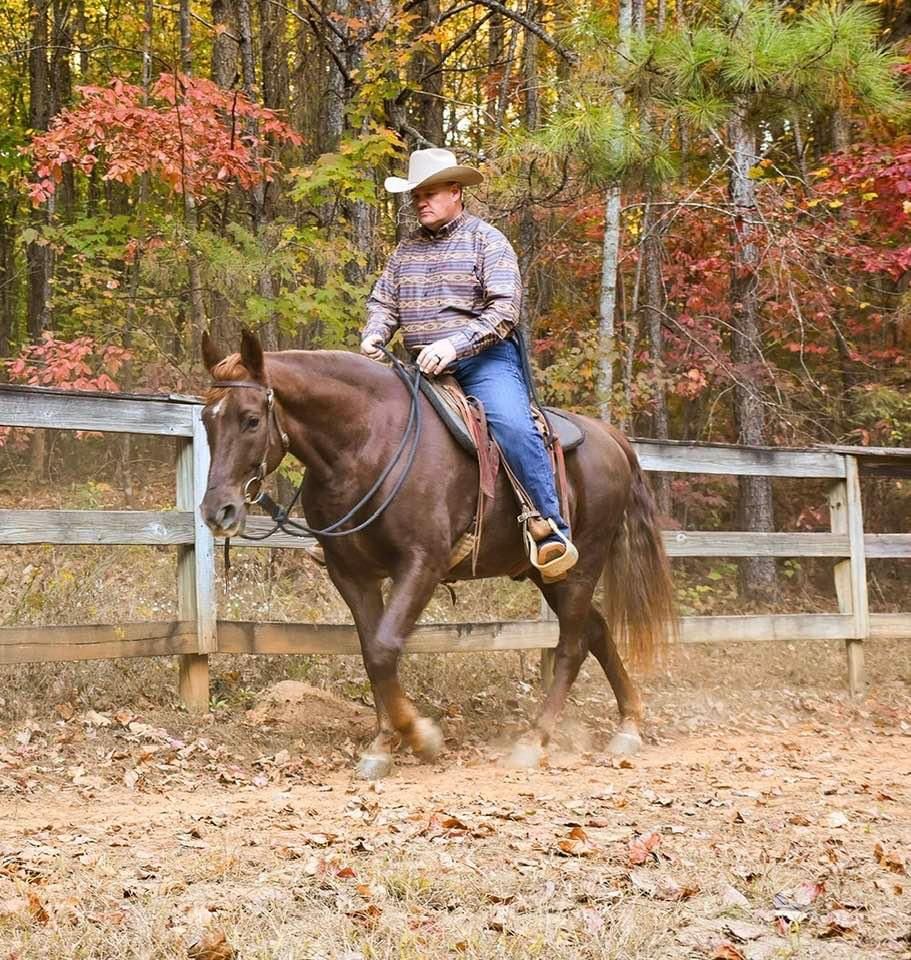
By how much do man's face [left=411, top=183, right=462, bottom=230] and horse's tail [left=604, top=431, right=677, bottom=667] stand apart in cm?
192

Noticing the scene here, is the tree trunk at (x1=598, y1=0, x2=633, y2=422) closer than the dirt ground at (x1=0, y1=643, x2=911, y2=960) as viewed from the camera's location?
No

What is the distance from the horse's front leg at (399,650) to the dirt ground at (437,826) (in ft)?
0.77

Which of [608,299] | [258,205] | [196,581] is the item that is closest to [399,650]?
[196,581]

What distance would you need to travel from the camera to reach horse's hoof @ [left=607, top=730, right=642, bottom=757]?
6762 millimetres

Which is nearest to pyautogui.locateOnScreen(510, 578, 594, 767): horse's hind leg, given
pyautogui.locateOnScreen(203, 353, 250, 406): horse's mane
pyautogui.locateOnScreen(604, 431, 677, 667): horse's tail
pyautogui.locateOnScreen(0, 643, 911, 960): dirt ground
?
pyautogui.locateOnScreen(0, 643, 911, 960): dirt ground

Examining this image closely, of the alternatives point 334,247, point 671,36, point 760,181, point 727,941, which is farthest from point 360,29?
point 727,941

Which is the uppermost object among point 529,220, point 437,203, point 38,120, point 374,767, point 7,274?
point 38,120

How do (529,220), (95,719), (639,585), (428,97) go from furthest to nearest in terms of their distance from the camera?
1. (428,97)
2. (529,220)
3. (639,585)
4. (95,719)

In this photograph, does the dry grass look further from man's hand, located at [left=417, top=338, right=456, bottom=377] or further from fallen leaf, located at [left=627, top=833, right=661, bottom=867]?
man's hand, located at [left=417, top=338, right=456, bottom=377]

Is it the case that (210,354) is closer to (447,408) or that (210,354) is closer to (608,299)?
(447,408)

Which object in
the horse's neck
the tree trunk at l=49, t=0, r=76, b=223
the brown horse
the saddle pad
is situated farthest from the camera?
the tree trunk at l=49, t=0, r=76, b=223

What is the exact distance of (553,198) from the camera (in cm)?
985

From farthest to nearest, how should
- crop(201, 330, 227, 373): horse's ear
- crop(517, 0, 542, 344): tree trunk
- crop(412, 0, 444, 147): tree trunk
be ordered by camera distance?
crop(412, 0, 444, 147): tree trunk < crop(517, 0, 542, 344): tree trunk < crop(201, 330, 227, 373): horse's ear

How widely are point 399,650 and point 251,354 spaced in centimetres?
158
